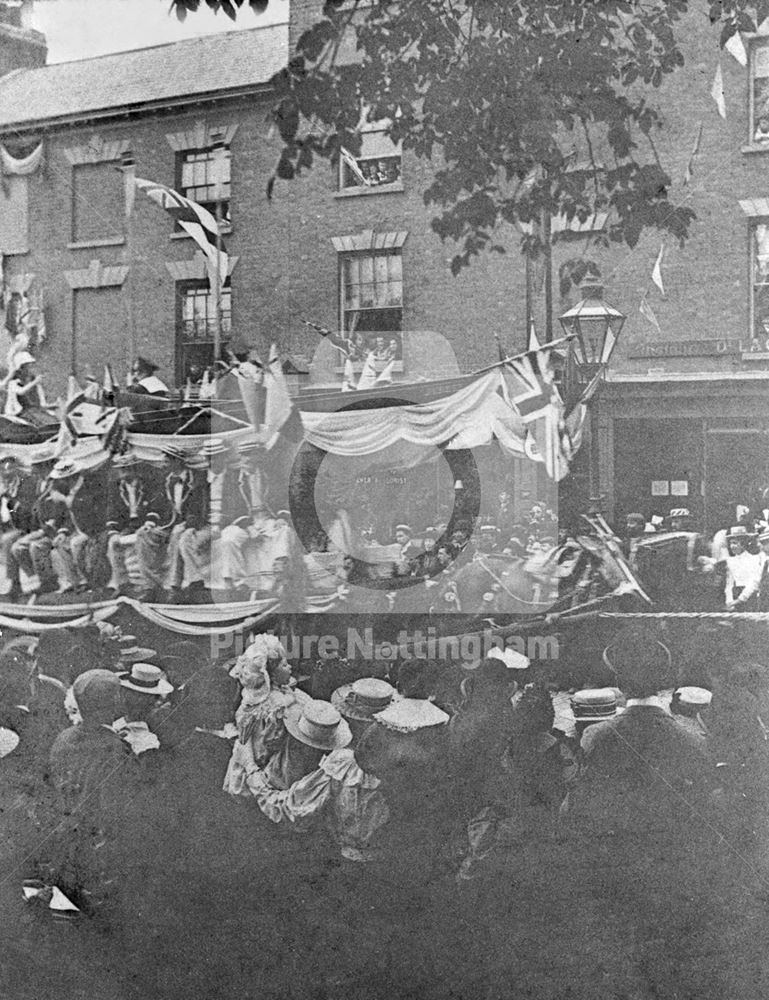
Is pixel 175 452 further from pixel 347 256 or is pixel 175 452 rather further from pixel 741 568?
pixel 741 568

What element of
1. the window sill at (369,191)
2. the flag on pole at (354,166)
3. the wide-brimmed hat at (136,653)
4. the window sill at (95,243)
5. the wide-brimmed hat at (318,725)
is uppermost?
the flag on pole at (354,166)

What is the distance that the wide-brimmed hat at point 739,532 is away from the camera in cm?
340

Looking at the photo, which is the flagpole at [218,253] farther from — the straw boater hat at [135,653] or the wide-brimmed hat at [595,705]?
the wide-brimmed hat at [595,705]

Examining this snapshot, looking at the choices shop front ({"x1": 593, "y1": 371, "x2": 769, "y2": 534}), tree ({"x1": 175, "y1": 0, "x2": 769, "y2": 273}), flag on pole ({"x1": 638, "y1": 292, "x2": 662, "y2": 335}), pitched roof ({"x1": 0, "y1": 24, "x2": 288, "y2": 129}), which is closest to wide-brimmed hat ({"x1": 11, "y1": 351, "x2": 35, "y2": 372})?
pitched roof ({"x1": 0, "y1": 24, "x2": 288, "y2": 129})

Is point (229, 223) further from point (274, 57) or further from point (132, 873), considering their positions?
point (132, 873)

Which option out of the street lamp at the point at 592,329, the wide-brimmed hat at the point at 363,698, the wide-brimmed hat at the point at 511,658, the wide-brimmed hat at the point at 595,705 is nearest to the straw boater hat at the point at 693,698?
the wide-brimmed hat at the point at 595,705

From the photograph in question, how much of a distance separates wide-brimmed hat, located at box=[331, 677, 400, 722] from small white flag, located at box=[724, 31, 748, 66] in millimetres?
A: 2558

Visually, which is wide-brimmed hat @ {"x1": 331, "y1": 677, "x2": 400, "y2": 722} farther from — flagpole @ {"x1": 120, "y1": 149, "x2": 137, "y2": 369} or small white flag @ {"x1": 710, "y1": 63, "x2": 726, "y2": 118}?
small white flag @ {"x1": 710, "y1": 63, "x2": 726, "y2": 118}

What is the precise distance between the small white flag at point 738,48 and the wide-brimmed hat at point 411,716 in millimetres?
2542

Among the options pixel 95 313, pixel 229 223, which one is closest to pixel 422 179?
pixel 229 223

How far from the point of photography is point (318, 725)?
11.6 feet

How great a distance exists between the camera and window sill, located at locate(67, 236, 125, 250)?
12.3 feet

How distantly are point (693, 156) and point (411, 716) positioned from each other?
2.26 m

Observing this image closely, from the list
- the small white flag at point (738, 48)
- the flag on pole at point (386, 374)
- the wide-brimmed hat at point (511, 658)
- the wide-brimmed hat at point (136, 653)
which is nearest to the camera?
the small white flag at point (738, 48)
